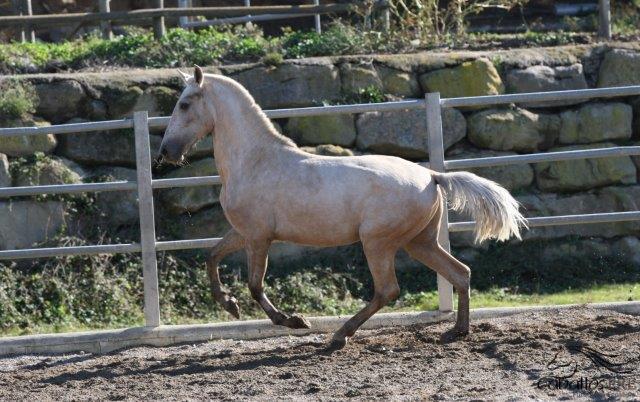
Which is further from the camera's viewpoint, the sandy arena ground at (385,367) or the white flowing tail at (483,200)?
the white flowing tail at (483,200)

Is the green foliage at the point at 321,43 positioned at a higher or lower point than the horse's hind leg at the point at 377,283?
higher

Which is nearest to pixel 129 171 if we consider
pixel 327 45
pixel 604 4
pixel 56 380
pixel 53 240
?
pixel 53 240

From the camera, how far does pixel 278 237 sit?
7.05 m

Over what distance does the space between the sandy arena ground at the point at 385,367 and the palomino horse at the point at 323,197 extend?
32 centimetres

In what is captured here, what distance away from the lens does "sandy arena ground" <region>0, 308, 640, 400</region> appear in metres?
5.60

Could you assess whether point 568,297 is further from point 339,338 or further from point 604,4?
point 604,4

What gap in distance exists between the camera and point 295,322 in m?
7.07

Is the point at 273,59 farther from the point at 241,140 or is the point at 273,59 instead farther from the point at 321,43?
the point at 241,140

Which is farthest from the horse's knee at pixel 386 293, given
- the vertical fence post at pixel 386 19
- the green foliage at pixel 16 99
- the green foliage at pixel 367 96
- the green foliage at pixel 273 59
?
the vertical fence post at pixel 386 19

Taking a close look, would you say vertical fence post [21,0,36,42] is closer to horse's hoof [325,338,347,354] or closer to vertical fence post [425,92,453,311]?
vertical fence post [425,92,453,311]

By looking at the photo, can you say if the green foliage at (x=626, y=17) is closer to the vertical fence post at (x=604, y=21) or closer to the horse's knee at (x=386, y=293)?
the vertical fence post at (x=604, y=21)

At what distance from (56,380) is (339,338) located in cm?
185

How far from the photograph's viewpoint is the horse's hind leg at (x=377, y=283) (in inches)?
270

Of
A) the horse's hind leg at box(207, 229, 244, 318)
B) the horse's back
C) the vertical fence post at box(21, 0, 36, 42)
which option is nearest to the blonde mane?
the horse's back
